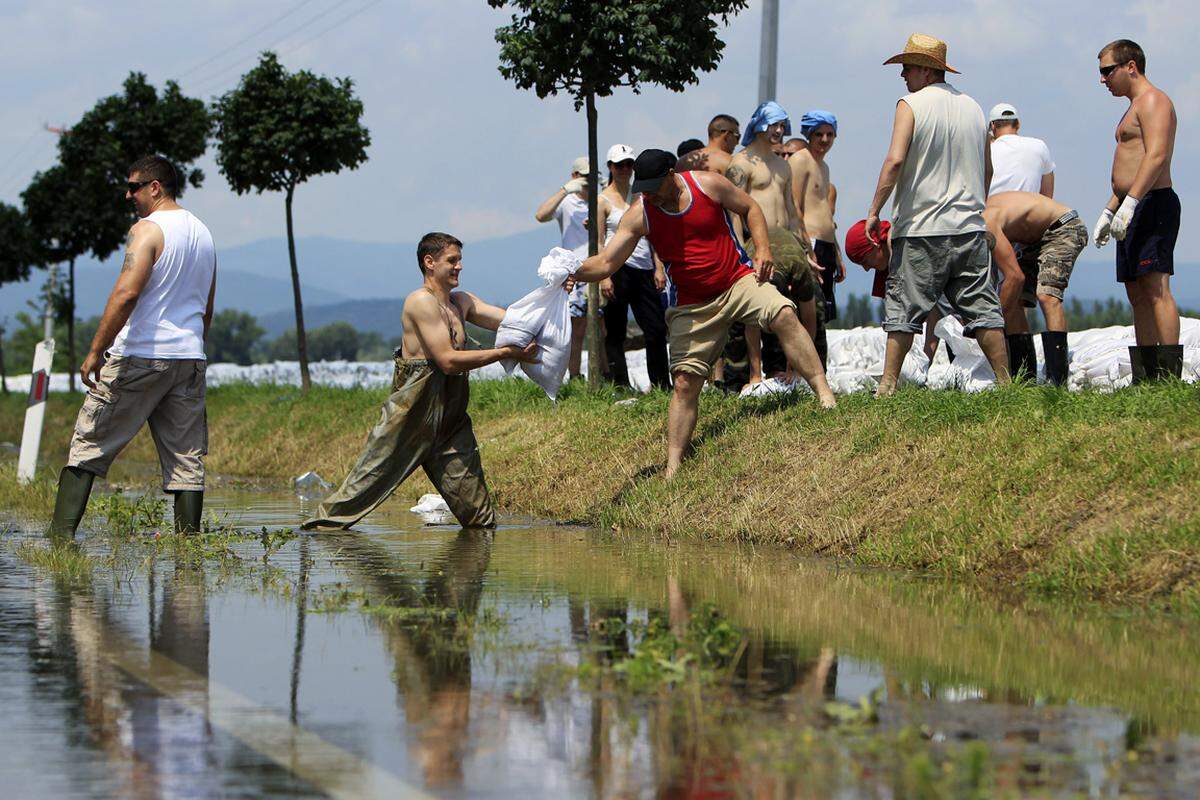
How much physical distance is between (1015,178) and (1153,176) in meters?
3.04

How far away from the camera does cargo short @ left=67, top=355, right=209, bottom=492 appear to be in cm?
983

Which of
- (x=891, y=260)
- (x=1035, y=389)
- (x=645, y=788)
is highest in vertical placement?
(x=891, y=260)

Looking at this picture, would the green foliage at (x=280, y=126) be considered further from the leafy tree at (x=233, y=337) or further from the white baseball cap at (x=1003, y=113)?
the leafy tree at (x=233, y=337)

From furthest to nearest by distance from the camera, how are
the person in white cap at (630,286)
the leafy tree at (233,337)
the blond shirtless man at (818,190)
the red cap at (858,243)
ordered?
1. the leafy tree at (233,337)
2. the person in white cap at (630,286)
3. the blond shirtless man at (818,190)
4. the red cap at (858,243)

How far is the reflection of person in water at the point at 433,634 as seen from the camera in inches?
187

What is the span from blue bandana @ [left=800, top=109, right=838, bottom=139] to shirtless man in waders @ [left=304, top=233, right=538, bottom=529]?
4.22 metres

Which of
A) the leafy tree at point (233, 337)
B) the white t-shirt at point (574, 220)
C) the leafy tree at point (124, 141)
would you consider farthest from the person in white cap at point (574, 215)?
the leafy tree at point (233, 337)

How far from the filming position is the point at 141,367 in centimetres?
982

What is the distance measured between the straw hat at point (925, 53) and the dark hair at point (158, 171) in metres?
4.57

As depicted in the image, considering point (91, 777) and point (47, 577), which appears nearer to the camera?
point (91, 777)

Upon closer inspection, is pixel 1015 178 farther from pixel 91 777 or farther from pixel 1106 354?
pixel 91 777

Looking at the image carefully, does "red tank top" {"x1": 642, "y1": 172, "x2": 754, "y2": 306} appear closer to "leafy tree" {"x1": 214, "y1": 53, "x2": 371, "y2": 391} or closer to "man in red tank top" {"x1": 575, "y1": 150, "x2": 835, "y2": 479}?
"man in red tank top" {"x1": 575, "y1": 150, "x2": 835, "y2": 479}

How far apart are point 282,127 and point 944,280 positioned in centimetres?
1447

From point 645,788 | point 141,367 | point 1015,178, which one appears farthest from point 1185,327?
point 645,788
